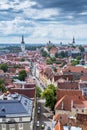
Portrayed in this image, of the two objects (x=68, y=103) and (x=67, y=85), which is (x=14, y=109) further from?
(x=67, y=85)

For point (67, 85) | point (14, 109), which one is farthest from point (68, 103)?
point (67, 85)

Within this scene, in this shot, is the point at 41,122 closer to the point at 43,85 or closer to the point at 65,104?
the point at 65,104

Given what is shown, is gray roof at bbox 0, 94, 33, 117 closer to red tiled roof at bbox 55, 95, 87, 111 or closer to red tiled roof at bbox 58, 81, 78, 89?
red tiled roof at bbox 55, 95, 87, 111

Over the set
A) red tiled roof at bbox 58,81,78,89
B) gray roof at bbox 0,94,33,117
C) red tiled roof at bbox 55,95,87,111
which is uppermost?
gray roof at bbox 0,94,33,117

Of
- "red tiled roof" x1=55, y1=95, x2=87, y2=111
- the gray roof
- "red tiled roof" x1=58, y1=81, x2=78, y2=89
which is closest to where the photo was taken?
the gray roof

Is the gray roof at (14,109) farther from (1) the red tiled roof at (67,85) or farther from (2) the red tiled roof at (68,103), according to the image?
(1) the red tiled roof at (67,85)

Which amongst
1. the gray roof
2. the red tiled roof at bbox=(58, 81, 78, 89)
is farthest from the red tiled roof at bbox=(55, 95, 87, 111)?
the red tiled roof at bbox=(58, 81, 78, 89)

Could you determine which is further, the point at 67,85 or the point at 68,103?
the point at 67,85

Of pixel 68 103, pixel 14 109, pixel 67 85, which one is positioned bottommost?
pixel 67 85

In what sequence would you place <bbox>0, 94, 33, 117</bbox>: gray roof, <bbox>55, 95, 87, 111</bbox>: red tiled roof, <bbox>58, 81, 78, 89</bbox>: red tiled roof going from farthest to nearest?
<bbox>58, 81, 78, 89</bbox>: red tiled roof → <bbox>55, 95, 87, 111</bbox>: red tiled roof → <bbox>0, 94, 33, 117</bbox>: gray roof

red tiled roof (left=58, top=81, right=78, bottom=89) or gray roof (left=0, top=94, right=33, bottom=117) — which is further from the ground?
gray roof (left=0, top=94, right=33, bottom=117)

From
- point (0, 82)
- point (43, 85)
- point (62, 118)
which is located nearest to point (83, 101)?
point (62, 118)
